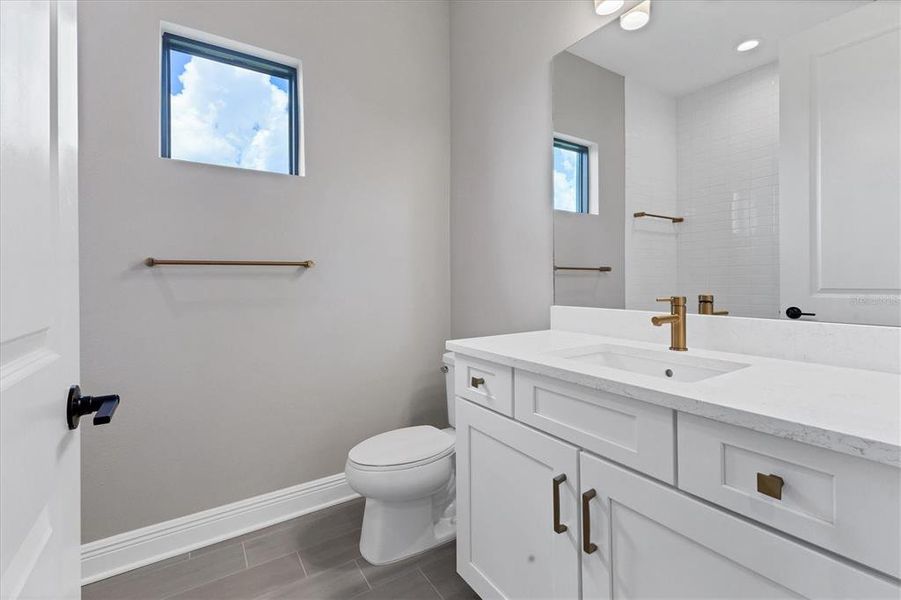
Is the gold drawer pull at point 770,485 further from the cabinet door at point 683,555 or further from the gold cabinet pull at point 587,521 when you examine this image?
the gold cabinet pull at point 587,521

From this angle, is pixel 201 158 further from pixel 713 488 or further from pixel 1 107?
pixel 713 488

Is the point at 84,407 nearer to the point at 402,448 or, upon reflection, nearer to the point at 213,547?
the point at 402,448

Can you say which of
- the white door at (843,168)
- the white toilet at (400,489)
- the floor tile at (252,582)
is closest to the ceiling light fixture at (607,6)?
the white door at (843,168)

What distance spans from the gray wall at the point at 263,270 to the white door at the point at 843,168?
1644 mm

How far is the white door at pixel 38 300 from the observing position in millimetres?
408

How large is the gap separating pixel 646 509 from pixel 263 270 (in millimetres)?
1723

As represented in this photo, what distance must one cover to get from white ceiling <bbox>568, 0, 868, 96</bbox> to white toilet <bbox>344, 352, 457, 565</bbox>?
1588 millimetres

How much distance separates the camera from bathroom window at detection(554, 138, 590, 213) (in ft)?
5.55

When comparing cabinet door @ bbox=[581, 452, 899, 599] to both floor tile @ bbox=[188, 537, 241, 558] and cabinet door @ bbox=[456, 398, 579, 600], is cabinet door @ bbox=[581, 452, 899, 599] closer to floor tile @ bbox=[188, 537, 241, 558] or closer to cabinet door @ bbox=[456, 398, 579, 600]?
cabinet door @ bbox=[456, 398, 579, 600]

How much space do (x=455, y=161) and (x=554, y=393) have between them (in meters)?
1.73

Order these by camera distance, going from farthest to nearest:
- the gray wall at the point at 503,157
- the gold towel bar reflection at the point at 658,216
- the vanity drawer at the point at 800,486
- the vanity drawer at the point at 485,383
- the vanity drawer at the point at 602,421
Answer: the gray wall at the point at 503,157 → the gold towel bar reflection at the point at 658,216 → the vanity drawer at the point at 485,383 → the vanity drawer at the point at 602,421 → the vanity drawer at the point at 800,486

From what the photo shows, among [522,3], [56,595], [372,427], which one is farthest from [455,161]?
[56,595]

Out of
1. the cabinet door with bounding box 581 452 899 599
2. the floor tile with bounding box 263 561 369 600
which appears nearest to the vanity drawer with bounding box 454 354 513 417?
the cabinet door with bounding box 581 452 899 599

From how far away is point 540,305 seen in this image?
6.13 feet
